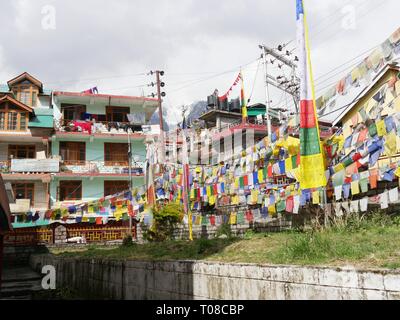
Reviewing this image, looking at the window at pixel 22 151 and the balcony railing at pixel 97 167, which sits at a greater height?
the window at pixel 22 151

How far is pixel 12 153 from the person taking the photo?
98.5 ft

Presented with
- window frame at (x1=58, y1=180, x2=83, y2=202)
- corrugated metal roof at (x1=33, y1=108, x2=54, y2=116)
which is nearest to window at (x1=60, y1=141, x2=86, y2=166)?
window frame at (x1=58, y1=180, x2=83, y2=202)

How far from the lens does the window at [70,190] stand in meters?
30.0

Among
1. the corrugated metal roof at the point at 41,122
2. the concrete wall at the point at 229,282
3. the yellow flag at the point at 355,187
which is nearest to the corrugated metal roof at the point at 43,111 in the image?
the corrugated metal roof at the point at 41,122

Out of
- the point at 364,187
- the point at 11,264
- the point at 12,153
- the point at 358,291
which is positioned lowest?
the point at 11,264

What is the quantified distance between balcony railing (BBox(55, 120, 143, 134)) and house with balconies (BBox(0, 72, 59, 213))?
1092mm

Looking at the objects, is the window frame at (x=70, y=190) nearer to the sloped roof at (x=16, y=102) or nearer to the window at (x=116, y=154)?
the window at (x=116, y=154)

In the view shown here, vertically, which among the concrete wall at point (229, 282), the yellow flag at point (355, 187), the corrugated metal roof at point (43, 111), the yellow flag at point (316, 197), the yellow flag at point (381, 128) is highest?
the corrugated metal roof at point (43, 111)

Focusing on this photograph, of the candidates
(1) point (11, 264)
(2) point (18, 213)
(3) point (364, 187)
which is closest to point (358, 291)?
(3) point (364, 187)

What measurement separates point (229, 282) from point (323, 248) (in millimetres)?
1641

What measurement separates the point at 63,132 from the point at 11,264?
457 inches

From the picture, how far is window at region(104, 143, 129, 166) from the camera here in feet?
104

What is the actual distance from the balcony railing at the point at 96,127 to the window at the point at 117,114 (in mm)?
860
